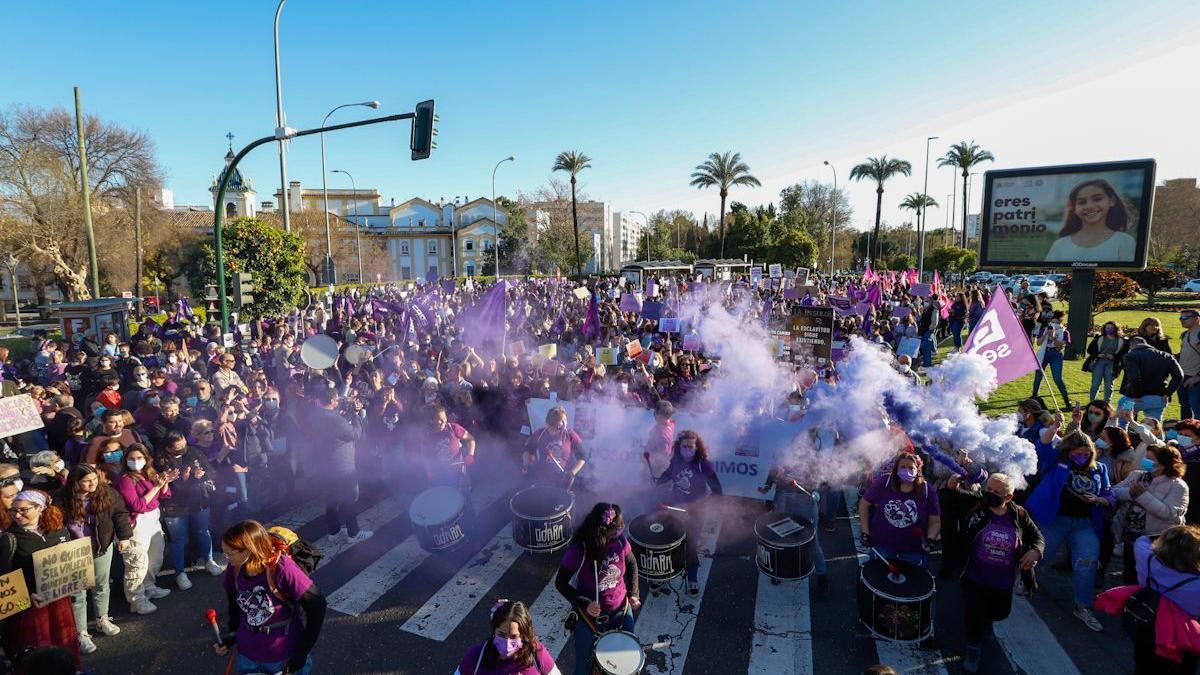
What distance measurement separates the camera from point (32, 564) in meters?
3.83

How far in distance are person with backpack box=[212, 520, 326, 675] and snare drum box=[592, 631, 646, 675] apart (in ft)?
5.07

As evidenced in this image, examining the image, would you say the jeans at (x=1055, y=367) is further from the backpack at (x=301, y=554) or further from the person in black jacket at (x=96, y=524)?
the person in black jacket at (x=96, y=524)

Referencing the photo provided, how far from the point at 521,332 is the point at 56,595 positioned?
481 inches

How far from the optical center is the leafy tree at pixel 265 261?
17.3 meters

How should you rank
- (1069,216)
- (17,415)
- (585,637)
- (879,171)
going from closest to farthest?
(585,637) → (17,415) → (1069,216) → (879,171)

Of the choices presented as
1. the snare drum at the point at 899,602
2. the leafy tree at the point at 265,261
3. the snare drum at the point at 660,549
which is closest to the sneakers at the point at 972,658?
the snare drum at the point at 899,602

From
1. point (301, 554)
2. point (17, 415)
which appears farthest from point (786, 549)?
point (17, 415)

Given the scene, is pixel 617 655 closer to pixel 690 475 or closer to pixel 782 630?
pixel 782 630

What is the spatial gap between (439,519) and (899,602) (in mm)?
3930

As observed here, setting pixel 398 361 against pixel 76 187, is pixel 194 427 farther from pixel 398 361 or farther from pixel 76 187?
pixel 76 187

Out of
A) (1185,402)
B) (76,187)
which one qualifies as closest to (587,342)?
(1185,402)

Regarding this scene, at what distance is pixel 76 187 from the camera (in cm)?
2848

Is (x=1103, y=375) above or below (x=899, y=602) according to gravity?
above

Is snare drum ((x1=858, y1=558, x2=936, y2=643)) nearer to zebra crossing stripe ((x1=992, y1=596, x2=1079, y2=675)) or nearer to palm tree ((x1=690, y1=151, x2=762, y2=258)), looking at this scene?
zebra crossing stripe ((x1=992, y1=596, x2=1079, y2=675))
